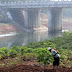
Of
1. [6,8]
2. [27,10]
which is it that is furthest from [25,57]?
[6,8]

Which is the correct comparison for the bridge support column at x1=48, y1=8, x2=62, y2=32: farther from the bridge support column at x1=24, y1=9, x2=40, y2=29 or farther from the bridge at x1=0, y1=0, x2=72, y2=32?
the bridge support column at x1=24, y1=9, x2=40, y2=29

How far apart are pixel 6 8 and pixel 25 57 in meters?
65.8

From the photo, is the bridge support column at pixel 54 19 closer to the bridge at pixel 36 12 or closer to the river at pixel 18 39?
the bridge at pixel 36 12

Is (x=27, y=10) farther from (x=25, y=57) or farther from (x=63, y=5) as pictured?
(x=25, y=57)

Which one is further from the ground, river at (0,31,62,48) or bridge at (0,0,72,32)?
bridge at (0,0,72,32)

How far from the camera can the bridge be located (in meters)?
65.8

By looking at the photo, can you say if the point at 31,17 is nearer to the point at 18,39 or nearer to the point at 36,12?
the point at 36,12

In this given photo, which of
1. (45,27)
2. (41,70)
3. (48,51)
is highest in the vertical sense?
(48,51)

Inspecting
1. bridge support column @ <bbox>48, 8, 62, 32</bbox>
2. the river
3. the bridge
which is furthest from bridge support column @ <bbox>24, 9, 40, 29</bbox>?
the river

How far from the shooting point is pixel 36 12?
256ft

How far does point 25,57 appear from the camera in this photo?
52.4 ft

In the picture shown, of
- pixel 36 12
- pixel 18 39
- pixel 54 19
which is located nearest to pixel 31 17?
pixel 36 12

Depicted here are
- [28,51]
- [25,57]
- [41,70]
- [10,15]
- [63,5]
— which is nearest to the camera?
[41,70]

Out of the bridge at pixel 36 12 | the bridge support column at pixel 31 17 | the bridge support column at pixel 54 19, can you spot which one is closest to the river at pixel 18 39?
the bridge support column at pixel 54 19
